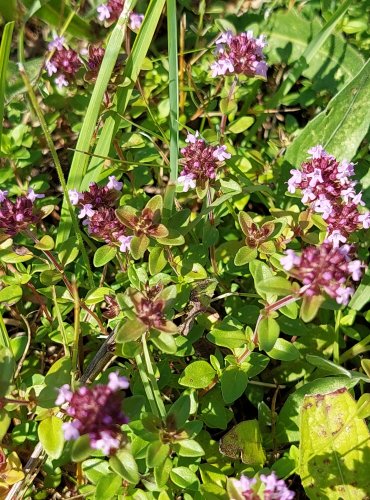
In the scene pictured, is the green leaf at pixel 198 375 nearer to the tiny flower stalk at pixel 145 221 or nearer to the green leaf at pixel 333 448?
the green leaf at pixel 333 448

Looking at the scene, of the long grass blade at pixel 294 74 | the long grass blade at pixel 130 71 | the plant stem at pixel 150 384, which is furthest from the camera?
the long grass blade at pixel 294 74

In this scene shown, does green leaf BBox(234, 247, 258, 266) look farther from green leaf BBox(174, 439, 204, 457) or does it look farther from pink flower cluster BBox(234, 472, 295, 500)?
pink flower cluster BBox(234, 472, 295, 500)

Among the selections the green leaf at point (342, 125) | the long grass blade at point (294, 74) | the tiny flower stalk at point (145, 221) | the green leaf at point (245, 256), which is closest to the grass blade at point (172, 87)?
the tiny flower stalk at point (145, 221)

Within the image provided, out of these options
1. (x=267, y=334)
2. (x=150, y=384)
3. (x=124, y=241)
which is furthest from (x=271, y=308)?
(x=124, y=241)

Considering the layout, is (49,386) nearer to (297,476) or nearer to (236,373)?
(236,373)

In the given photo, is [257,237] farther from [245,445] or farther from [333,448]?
[333,448]

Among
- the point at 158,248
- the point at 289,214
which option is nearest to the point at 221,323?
the point at 158,248
